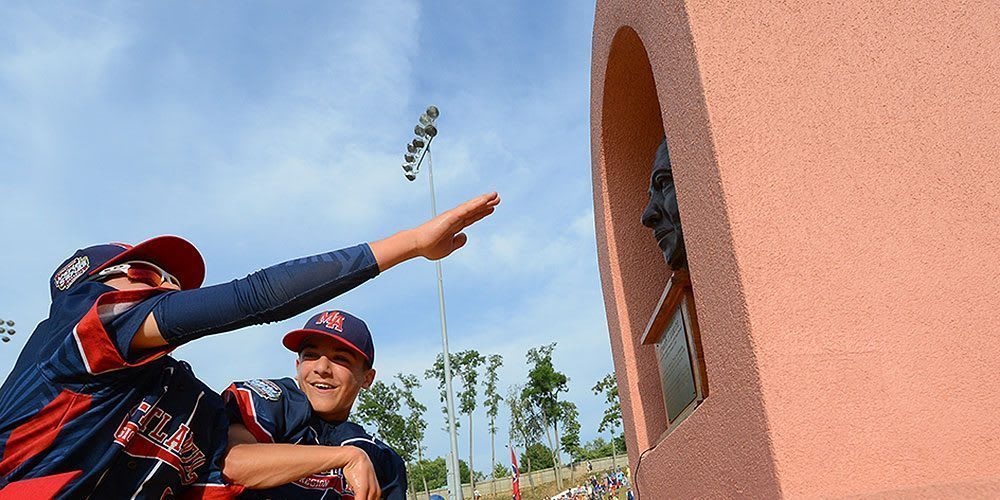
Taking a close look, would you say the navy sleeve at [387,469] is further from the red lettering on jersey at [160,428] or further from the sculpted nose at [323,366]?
the red lettering on jersey at [160,428]

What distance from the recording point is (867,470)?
6.34ft

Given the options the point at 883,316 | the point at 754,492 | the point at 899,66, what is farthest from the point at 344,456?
the point at 899,66

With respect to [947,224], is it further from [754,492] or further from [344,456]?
[344,456]

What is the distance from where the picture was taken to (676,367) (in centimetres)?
302

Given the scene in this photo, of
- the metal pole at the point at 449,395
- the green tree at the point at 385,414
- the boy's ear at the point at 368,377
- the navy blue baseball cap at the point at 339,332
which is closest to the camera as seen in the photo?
the navy blue baseball cap at the point at 339,332

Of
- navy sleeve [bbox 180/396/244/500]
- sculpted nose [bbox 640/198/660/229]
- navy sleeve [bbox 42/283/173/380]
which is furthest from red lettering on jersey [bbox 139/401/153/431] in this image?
sculpted nose [bbox 640/198/660/229]

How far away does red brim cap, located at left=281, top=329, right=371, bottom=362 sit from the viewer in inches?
88.7

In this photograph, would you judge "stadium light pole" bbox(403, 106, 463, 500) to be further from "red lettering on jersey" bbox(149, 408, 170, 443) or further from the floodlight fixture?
"red lettering on jersey" bbox(149, 408, 170, 443)

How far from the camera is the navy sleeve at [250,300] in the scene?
1.39 meters

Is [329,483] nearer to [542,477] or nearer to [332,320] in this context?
[332,320]

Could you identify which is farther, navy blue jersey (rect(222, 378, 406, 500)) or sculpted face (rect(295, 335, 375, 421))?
sculpted face (rect(295, 335, 375, 421))

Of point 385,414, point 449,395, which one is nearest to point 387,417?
point 385,414

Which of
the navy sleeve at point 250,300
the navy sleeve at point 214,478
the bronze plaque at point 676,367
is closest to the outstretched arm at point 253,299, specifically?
the navy sleeve at point 250,300

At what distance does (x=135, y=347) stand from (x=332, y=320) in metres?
0.91
